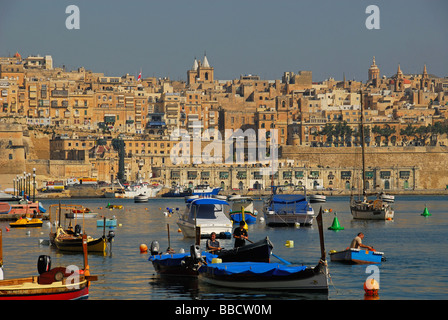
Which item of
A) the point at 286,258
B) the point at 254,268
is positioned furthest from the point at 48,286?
the point at 286,258

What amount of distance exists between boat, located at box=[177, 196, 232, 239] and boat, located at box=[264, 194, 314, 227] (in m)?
9.26

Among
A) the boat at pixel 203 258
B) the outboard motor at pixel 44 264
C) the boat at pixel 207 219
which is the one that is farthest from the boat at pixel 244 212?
the outboard motor at pixel 44 264

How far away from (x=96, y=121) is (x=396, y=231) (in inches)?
3667

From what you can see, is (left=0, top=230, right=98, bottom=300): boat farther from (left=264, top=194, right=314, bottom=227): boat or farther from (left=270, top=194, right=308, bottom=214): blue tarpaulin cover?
(left=270, top=194, right=308, bottom=214): blue tarpaulin cover

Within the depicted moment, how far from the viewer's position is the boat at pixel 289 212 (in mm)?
45188

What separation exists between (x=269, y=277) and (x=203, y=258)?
2775 mm

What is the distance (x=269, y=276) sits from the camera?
20.5m

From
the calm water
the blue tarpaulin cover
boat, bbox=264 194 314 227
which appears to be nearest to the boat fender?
the calm water

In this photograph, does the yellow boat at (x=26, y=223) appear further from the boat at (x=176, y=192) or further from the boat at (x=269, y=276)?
the boat at (x=176, y=192)

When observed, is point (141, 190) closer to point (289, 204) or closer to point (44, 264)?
point (289, 204)

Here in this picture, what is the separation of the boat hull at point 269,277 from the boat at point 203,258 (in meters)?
Result: 0.81
